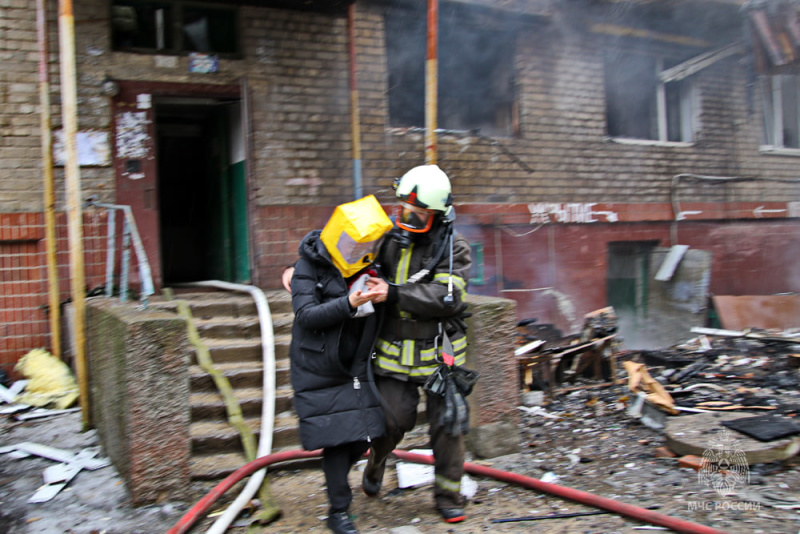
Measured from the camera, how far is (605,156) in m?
9.00

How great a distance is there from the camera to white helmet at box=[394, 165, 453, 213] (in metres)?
3.28

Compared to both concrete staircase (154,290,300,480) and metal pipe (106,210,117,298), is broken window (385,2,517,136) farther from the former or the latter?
metal pipe (106,210,117,298)

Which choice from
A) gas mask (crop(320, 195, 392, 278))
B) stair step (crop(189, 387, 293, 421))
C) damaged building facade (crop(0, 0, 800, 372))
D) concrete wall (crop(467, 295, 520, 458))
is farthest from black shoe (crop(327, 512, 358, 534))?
damaged building facade (crop(0, 0, 800, 372))

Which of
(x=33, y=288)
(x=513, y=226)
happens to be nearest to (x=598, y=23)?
(x=513, y=226)

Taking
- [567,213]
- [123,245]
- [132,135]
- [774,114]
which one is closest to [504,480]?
[123,245]

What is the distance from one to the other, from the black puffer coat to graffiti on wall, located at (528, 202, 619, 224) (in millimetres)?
5518

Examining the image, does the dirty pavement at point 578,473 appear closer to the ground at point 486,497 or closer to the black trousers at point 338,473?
the ground at point 486,497

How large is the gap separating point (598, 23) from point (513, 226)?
3.26m

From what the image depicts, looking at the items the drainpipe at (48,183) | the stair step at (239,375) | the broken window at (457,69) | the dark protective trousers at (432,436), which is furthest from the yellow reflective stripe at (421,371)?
the broken window at (457,69)

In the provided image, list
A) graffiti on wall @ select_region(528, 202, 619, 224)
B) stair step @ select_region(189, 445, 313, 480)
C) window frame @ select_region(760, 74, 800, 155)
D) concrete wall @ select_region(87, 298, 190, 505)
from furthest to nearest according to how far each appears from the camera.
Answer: window frame @ select_region(760, 74, 800, 155)
graffiti on wall @ select_region(528, 202, 619, 224)
stair step @ select_region(189, 445, 313, 480)
concrete wall @ select_region(87, 298, 190, 505)

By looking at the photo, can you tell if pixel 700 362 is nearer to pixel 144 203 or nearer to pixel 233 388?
pixel 233 388

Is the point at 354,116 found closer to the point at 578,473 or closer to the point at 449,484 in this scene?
the point at 578,473

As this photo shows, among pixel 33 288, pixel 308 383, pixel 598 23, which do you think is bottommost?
pixel 308 383

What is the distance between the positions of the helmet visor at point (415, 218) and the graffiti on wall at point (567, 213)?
5229 millimetres
